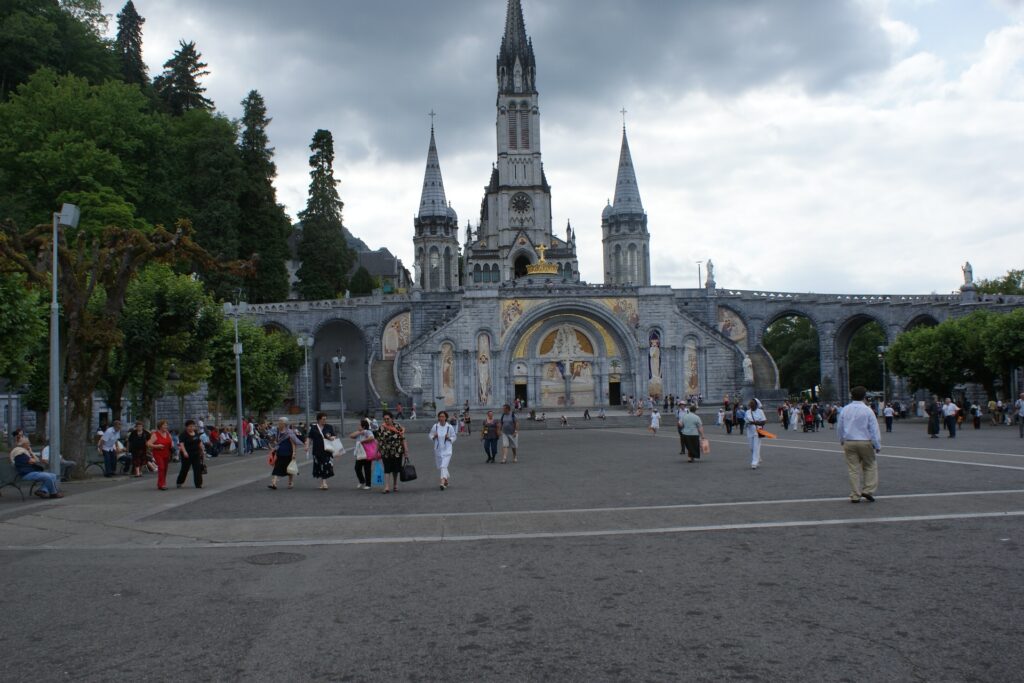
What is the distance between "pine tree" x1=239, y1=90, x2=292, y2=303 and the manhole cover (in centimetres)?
4710

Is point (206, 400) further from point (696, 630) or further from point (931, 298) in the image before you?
point (931, 298)

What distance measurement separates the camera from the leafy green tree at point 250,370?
34906 mm

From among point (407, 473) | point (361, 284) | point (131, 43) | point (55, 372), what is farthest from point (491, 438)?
point (361, 284)

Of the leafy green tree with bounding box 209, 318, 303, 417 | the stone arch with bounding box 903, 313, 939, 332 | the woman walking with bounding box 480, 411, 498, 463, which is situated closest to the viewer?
the woman walking with bounding box 480, 411, 498, 463

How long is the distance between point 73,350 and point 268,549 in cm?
1149

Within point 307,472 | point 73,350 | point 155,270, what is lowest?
point 307,472

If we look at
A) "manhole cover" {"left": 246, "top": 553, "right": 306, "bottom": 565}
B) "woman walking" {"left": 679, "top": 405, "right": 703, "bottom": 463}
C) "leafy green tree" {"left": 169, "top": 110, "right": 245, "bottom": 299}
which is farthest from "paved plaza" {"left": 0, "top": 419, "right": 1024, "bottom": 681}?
"leafy green tree" {"left": 169, "top": 110, "right": 245, "bottom": 299}

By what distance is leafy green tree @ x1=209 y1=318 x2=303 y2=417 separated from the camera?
3491 centimetres

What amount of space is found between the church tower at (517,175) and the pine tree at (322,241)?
24004 millimetres

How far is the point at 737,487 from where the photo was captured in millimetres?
13391

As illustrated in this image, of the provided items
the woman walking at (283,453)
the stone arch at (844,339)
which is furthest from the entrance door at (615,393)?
the woman walking at (283,453)

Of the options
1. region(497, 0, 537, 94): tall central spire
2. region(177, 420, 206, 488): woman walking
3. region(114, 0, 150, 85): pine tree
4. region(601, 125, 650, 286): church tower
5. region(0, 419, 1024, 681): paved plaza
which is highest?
region(497, 0, 537, 94): tall central spire

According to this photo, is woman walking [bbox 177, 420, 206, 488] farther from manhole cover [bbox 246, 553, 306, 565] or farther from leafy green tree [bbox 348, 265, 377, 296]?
leafy green tree [bbox 348, 265, 377, 296]

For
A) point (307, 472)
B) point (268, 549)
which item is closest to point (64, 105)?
point (307, 472)
